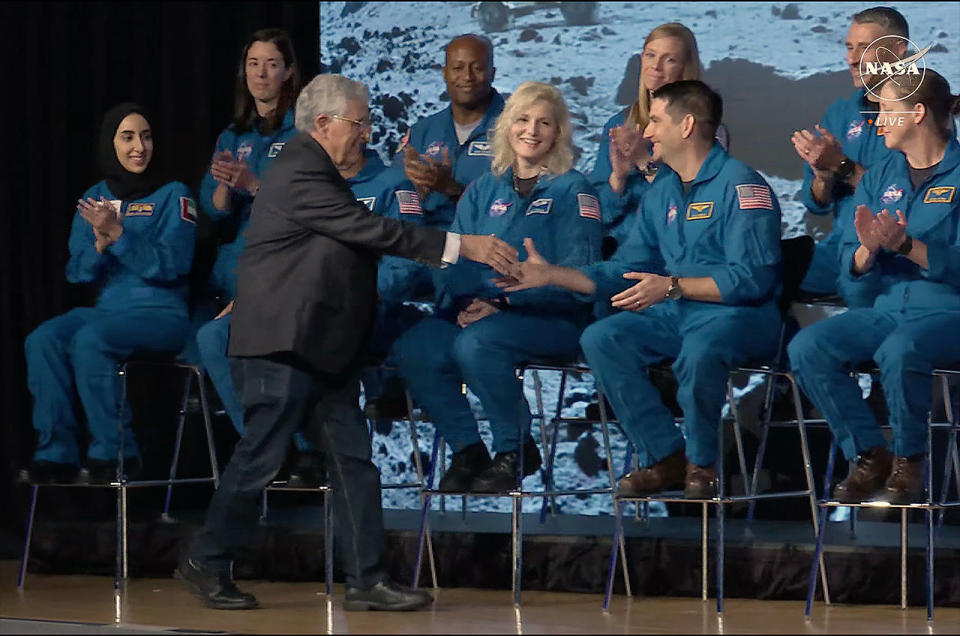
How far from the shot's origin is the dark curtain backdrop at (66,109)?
237 inches

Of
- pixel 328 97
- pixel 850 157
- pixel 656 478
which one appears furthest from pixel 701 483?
pixel 328 97

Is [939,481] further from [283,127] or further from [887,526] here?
[283,127]

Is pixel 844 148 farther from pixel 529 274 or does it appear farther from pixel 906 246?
pixel 529 274

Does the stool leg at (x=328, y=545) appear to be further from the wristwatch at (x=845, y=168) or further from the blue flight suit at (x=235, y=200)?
the wristwatch at (x=845, y=168)

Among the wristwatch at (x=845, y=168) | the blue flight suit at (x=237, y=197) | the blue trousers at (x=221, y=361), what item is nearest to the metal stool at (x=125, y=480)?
the blue trousers at (x=221, y=361)

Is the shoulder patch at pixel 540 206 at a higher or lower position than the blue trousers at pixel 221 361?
higher

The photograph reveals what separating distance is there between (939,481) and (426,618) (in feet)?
7.33

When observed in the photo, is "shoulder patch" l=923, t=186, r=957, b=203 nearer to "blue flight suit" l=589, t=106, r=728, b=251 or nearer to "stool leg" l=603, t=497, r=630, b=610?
"blue flight suit" l=589, t=106, r=728, b=251

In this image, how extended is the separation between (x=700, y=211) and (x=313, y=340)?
4.17ft

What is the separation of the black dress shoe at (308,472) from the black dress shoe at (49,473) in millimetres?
799

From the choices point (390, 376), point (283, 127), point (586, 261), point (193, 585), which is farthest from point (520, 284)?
point (283, 127)

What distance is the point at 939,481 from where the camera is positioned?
17.3ft

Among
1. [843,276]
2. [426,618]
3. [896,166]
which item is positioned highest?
[896,166]

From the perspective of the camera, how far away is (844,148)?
4.96 meters
